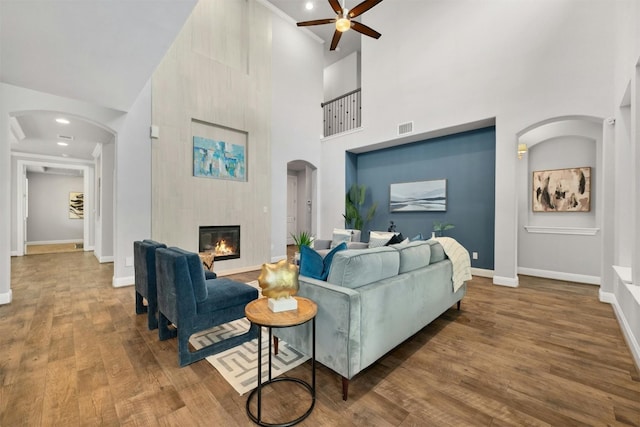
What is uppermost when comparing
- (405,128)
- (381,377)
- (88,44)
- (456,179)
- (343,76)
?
(343,76)

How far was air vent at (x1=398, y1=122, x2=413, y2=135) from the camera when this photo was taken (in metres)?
5.24

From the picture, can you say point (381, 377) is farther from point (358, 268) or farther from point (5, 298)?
point (5, 298)

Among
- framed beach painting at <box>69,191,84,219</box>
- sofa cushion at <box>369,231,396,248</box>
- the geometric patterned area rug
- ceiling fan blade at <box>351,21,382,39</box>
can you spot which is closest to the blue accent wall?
sofa cushion at <box>369,231,396,248</box>

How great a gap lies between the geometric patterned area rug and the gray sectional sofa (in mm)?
187

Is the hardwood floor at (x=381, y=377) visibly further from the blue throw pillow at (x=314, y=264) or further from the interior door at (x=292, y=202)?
the interior door at (x=292, y=202)

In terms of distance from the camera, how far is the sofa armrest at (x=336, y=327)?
5.15ft

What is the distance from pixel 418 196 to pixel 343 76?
491 centimetres

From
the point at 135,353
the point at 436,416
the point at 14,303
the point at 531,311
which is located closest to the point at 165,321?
the point at 135,353

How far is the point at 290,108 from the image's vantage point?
6258mm

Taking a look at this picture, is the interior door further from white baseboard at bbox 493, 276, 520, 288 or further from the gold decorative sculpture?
the gold decorative sculpture

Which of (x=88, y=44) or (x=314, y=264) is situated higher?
(x=88, y=44)

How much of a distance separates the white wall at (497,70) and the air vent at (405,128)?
10 cm

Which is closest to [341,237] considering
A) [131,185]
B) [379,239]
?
[379,239]

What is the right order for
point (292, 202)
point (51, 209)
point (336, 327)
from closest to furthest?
point (336, 327) → point (51, 209) → point (292, 202)
